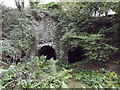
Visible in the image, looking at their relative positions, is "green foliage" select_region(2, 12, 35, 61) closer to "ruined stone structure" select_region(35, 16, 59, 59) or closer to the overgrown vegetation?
the overgrown vegetation

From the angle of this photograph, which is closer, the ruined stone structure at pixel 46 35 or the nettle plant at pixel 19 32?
the nettle plant at pixel 19 32

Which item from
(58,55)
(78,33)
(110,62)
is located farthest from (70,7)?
(110,62)

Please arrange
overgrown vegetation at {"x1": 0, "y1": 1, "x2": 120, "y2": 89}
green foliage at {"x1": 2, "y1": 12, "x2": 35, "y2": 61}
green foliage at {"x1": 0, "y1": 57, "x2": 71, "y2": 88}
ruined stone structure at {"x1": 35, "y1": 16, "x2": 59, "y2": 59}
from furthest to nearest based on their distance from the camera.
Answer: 1. ruined stone structure at {"x1": 35, "y1": 16, "x2": 59, "y2": 59}
2. green foliage at {"x1": 2, "y1": 12, "x2": 35, "y2": 61}
3. overgrown vegetation at {"x1": 0, "y1": 1, "x2": 120, "y2": 89}
4. green foliage at {"x1": 0, "y1": 57, "x2": 71, "y2": 88}

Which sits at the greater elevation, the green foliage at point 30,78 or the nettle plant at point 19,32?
the nettle plant at point 19,32

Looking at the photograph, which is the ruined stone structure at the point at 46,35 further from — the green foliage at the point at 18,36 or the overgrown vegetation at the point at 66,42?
the green foliage at the point at 18,36

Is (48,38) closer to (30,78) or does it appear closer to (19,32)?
(19,32)

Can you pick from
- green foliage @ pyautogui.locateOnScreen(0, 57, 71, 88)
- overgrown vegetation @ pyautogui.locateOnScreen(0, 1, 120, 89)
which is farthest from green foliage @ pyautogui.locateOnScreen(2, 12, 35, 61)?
green foliage @ pyautogui.locateOnScreen(0, 57, 71, 88)

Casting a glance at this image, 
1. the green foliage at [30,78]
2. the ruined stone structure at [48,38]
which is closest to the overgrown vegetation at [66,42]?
the green foliage at [30,78]

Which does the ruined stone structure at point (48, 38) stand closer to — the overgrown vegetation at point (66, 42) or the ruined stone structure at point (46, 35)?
the ruined stone structure at point (46, 35)

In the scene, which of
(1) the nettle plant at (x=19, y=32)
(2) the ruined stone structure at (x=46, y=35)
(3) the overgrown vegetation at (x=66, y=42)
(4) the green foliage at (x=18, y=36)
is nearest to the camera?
(3) the overgrown vegetation at (x=66, y=42)

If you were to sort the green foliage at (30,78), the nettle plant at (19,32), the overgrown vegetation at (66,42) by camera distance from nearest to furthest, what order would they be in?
the green foliage at (30,78), the overgrown vegetation at (66,42), the nettle plant at (19,32)

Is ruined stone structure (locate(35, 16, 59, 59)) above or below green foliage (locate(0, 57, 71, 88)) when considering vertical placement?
above

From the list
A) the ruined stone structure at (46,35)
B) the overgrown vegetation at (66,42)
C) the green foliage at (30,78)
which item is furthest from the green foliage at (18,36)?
the ruined stone structure at (46,35)

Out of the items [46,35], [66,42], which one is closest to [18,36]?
[46,35]
